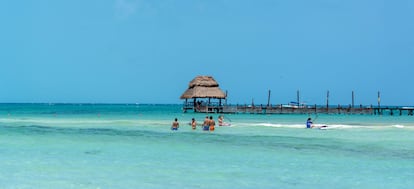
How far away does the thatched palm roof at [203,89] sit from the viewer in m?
64.4

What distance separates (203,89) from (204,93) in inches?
17.8

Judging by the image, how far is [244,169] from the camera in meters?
14.7

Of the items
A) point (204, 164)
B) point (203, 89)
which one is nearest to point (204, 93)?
point (203, 89)

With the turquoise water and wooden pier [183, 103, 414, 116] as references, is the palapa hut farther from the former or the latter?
the turquoise water

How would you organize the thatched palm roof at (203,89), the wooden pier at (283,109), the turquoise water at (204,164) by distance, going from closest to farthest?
1. the turquoise water at (204,164)
2. the thatched palm roof at (203,89)
3. the wooden pier at (283,109)

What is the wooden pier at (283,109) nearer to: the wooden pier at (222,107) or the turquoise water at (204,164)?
the wooden pier at (222,107)

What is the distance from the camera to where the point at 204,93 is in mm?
64625

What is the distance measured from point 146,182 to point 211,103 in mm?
55770

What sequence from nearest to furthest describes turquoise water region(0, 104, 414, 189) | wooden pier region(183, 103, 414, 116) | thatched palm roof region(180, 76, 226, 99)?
turquoise water region(0, 104, 414, 189)
thatched palm roof region(180, 76, 226, 99)
wooden pier region(183, 103, 414, 116)

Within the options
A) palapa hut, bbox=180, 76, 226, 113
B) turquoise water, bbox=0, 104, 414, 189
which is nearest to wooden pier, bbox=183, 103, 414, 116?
palapa hut, bbox=180, 76, 226, 113

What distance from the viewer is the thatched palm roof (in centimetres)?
6438

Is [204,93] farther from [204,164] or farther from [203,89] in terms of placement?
A: [204,164]

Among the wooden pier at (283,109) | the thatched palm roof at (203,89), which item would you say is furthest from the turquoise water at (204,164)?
the wooden pier at (283,109)

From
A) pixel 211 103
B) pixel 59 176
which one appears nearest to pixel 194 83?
pixel 211 103
